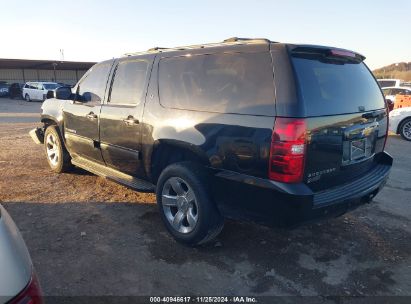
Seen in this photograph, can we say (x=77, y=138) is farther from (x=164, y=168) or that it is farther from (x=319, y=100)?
(x=319, y=100)

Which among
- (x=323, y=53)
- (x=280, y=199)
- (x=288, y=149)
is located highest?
(x=323, y=53)

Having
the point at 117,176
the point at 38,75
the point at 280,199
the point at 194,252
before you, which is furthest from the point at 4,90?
the point at 280,199

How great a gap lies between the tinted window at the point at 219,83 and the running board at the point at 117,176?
1.09 m

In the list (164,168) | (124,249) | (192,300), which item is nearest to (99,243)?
(124,249)

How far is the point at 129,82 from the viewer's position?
4.36 meters

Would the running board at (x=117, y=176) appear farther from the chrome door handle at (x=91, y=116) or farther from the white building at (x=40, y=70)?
the white building at (x=40, y=70)

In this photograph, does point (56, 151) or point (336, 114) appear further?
point (56, 151)

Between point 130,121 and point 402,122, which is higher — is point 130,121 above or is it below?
above

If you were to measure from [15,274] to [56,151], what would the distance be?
499 centimetres

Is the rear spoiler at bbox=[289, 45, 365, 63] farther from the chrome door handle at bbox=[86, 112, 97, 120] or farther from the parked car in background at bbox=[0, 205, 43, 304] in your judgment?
the chrome door handle at bbox=[86, 112, 97, 120]

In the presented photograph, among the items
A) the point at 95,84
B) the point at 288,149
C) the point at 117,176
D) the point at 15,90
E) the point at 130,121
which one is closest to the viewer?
the point at 288,149

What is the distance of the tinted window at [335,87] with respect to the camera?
281cm

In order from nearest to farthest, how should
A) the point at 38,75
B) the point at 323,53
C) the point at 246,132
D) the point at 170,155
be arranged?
1. the point at 246,132
2. the point at 323,53
3. the point at 170,155
4. the point at 38,75

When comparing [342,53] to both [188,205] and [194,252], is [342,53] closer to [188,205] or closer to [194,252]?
[188,205]
